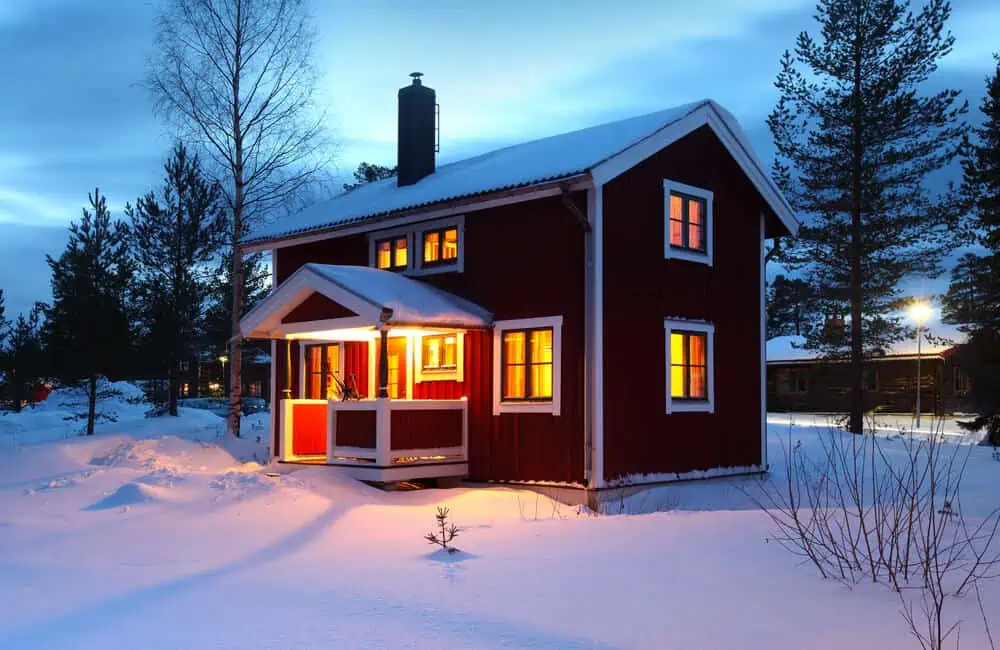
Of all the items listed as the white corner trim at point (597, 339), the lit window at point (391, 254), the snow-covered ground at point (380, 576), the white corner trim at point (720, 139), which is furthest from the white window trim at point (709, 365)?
the lit window at point (391, 254)

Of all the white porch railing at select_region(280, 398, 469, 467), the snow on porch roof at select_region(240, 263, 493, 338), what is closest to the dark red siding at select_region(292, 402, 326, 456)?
the snow on porch roof at select_region(240, 263, 493, 338)

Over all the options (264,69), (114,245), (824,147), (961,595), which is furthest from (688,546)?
(114,245)

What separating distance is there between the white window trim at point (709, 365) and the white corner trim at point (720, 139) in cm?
279

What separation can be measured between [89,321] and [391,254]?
32.5 ft

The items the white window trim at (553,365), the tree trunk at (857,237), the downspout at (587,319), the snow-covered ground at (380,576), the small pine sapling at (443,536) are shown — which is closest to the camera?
the snow-covered ground at (380,576)

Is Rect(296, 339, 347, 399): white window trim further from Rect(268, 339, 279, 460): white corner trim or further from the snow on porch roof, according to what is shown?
the snow on porch roof

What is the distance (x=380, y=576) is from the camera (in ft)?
26.7

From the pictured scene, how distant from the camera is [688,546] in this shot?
9.12 m

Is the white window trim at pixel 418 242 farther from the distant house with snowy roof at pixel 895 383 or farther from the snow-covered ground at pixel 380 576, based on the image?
the distant house with snowy roof at pixel 895 383

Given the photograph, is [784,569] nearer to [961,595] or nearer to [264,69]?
[961,595]

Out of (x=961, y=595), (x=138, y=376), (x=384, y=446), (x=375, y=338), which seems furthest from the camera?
(x=138, y=376)

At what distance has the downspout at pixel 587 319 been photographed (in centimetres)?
1391

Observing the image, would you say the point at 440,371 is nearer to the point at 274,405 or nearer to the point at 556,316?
the point at 556,316

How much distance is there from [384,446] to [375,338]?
320 centimetres
